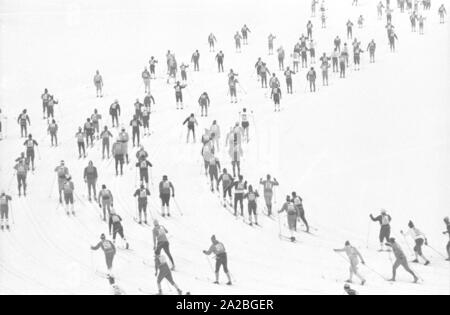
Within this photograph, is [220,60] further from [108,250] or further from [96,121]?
[108,250]

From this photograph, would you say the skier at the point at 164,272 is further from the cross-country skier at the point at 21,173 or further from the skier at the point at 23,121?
the skier at the point at 23,121

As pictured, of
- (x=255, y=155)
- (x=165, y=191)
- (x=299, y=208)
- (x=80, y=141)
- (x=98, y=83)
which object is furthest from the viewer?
(x=98, y=83)

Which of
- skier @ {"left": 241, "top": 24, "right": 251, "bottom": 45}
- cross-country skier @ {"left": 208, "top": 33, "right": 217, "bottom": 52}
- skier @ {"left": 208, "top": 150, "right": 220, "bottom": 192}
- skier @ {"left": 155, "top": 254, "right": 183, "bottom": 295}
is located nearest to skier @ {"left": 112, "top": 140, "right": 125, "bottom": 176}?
skier @ {"left": 208, "top": 150, "right": 220, "bottom": 192}

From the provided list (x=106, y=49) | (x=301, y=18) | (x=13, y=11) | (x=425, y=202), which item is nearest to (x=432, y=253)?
(x=425, y=202)

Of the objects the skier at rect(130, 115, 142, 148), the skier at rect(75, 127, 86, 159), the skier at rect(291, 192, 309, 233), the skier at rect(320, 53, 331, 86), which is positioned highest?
the skier at rect(320, 53, 331, 86)

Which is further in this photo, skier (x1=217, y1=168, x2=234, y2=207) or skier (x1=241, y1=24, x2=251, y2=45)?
skier (x1=241, y1=24, x2=251, y2=45)

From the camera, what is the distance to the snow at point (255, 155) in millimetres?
20109

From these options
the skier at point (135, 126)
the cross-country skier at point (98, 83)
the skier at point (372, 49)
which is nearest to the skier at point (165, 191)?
the skier at point (135, 126)

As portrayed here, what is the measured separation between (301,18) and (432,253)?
32617 mm

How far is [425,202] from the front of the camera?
26.1 metres

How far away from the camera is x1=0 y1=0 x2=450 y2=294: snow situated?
2011 cm

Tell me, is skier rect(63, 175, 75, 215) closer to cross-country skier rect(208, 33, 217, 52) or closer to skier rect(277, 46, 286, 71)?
skier rect(277, 46, 286, 71)

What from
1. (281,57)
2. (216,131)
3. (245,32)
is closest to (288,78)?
(281,57)

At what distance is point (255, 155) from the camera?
30.2m
